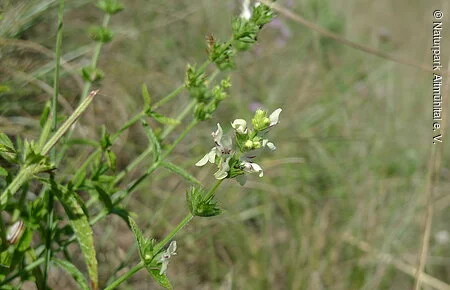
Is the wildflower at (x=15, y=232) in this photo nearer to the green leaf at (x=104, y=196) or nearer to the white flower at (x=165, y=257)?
the green leaf at (x=104, y=196)

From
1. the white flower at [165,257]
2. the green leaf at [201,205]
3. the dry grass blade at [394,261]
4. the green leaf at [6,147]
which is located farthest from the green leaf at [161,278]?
the dry grass blade at [394,261]

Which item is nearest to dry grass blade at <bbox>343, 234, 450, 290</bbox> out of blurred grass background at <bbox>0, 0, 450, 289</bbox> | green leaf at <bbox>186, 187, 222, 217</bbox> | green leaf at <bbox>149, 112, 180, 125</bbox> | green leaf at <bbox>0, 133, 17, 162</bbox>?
blurred grass background at <bbox>0, 0, 450, 289</bbox>

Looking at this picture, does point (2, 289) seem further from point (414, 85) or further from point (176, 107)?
point (414, 85)

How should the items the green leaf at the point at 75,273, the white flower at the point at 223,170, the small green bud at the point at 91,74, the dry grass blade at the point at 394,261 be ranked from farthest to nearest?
1. the dry grass blade at the point at 394,261
2. the small green bud at the point at 91,74
3. the green leaf at the point at 75,273
4. the white flower at the point at 223,170

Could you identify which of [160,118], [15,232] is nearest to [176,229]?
[160,118]

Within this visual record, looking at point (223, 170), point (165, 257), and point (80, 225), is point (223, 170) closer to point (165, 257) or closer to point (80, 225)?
point (165, 257)

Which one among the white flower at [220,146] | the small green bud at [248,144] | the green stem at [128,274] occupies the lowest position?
the green stem at [128,274]
